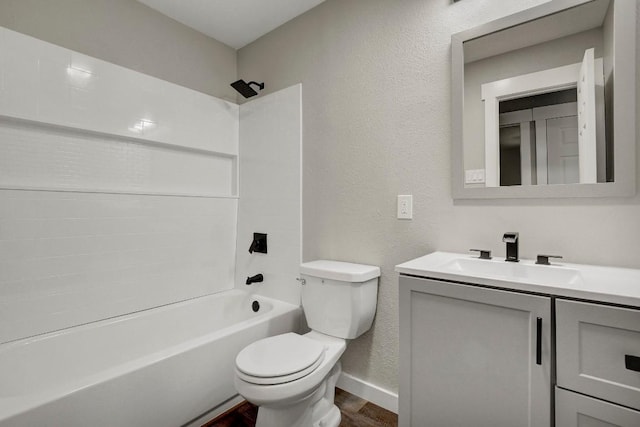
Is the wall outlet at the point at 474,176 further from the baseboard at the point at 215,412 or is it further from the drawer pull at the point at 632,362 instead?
the baseboard at the point at 215,412

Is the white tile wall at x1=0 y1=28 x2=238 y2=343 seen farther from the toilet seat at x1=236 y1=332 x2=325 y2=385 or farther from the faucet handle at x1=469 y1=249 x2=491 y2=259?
the faucet handle at x1=469 y1=249 x2=491 y2=259

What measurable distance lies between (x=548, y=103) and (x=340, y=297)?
129 centimetres

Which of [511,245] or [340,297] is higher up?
[511,245]

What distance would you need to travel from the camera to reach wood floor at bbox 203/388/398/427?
63.2 inches

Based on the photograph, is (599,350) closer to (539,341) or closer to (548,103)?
(539,341)

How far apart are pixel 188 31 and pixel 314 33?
1.00 m

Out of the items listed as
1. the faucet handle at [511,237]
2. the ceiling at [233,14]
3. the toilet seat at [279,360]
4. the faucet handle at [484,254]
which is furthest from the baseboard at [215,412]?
the ceiling at [233,14]

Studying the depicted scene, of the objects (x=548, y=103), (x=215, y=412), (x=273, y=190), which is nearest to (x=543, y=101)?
(x=548, y=103)

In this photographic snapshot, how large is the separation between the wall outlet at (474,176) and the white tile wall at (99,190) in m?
1.80

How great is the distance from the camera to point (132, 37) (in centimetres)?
205

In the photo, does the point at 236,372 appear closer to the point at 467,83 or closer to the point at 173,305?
the point at 173,305

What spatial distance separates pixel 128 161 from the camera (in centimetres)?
200

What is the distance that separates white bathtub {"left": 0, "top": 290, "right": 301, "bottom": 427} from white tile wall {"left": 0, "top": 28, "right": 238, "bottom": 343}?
0.41 ft

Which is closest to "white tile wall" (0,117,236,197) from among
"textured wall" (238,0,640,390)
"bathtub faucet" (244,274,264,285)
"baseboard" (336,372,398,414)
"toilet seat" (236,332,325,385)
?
"bathtub faucet" (244,274,264,285)
